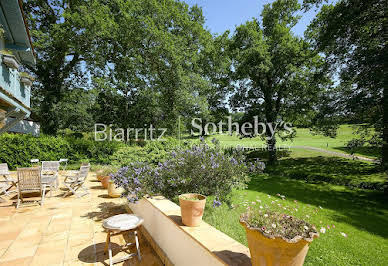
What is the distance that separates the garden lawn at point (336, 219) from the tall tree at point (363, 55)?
204 cm

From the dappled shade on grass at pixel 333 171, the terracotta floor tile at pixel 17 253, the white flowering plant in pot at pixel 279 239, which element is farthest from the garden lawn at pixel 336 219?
the terracotta floor tile at pixel 17 253

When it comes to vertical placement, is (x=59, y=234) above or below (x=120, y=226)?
below

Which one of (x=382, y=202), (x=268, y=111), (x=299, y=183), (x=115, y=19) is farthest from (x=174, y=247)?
(x=115, y=19)

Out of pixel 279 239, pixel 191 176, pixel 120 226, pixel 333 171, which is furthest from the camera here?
pixel 333 171

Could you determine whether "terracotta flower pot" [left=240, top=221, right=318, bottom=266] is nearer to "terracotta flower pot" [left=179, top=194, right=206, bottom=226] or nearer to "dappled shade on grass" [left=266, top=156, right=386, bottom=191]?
"terracotta flower pot" [left=179, top=194, right=206, bottom=226]

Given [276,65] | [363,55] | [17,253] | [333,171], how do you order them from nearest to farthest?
[17,253] < [363,55] < [333,171] < [276,65]

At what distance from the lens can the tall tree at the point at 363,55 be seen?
703cm

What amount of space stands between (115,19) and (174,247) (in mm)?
18636

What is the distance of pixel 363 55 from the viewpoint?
7.63 m

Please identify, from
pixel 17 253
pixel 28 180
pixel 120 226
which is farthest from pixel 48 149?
pixel 120 226

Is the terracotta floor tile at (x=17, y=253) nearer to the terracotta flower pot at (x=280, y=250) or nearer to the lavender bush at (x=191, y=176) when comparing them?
the lavender bush at (x=191, y=176)

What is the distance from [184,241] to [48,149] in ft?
38.5

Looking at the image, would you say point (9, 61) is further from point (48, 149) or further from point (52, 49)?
point (52, 49)

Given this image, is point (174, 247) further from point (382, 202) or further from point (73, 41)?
point (73, 41)
